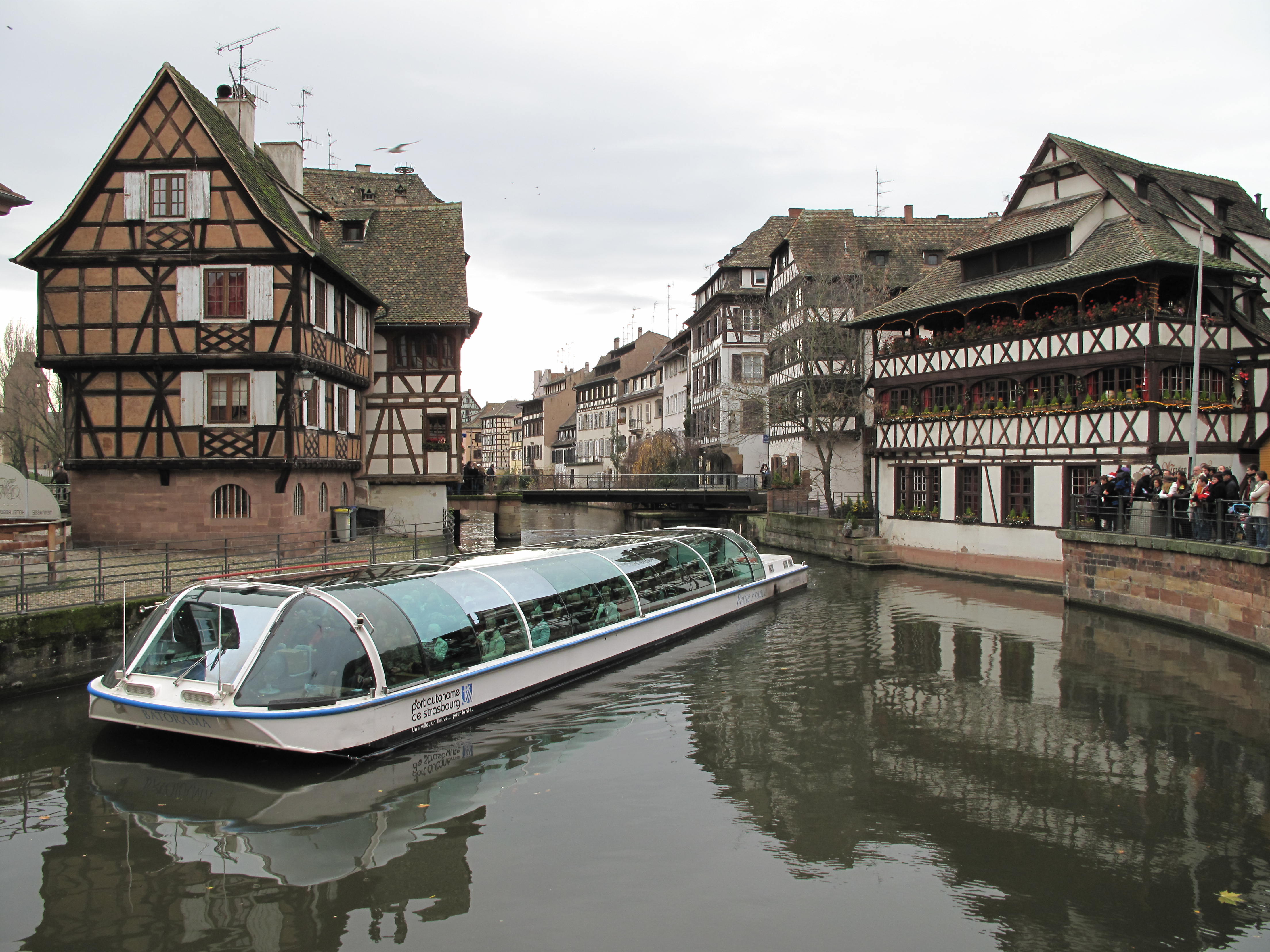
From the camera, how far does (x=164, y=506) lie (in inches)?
866

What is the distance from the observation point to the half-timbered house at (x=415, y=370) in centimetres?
2967

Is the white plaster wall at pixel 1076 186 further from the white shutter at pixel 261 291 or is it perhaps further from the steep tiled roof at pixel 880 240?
the white shutter at pixel 261 291

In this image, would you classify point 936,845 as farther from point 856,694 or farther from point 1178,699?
point 1178,699

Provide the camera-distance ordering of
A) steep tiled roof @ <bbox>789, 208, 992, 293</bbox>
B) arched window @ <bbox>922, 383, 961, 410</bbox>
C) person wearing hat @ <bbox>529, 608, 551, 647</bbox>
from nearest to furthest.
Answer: person wearing hat @ <bbox>529, 608, 551, 647</bbox>, arched window @ <bbox>922, 383, 961, 410</bbox>, steep tiled roof @ <bbox>789, 208, 992, 293</bbox>

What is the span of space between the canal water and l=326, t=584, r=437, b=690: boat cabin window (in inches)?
35.7

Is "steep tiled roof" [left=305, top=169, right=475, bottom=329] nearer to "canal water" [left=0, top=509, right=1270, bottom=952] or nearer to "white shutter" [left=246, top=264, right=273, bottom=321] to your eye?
"white shutter" [left=246, top=264, right=273, bottom=321]

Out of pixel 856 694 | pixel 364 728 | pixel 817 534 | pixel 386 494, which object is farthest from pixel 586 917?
pixel 817 534

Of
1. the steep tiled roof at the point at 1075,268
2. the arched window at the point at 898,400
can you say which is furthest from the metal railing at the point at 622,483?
the steep tiled roof at the point at 1075,268

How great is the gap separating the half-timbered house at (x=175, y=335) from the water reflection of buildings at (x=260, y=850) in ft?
39.8

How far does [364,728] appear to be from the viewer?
33.0ft

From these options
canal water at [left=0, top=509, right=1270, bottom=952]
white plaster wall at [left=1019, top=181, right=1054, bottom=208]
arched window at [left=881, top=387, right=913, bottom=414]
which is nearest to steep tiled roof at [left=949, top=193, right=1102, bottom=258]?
white plaster wall at [left=1019, top=181, right=1054, bottom=208]

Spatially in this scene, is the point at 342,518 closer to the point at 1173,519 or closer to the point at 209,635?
the point at 209,635

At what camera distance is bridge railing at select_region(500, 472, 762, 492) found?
133 ft

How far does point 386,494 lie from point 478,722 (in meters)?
19.1
